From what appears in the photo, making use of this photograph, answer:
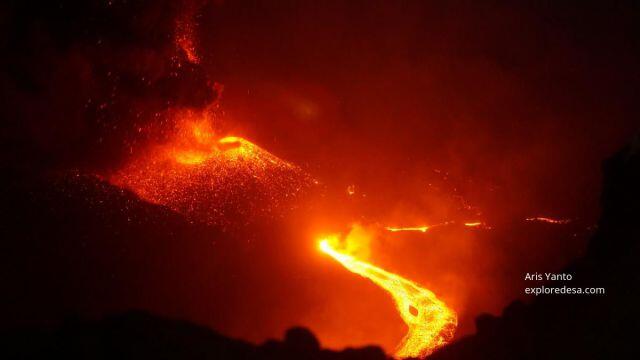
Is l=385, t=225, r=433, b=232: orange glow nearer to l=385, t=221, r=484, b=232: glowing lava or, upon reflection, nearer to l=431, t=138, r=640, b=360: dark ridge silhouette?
l=385, t=221, r=484, b=232: glowing lava

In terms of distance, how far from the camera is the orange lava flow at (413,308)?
41.4 ft

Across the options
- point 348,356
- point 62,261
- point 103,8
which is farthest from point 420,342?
point 103,8

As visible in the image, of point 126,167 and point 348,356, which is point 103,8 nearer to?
point 126,167

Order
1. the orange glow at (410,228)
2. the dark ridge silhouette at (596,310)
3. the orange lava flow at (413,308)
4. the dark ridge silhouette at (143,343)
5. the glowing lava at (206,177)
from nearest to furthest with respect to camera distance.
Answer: the dark ridge silhouette at (143,343) < the dark ridge silhouette at (596,310) < the orange lava flow at (413,308) < the glowing lava at (206,177) < the orange glow at (410,228)

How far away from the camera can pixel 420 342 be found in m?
12.6

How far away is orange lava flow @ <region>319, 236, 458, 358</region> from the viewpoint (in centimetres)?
1261

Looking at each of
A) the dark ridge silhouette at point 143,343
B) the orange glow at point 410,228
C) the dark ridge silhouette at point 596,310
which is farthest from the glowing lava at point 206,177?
the dark ridge silhouette at point 596,310

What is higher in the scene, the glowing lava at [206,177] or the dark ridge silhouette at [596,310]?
the glowing lava at [206,177]

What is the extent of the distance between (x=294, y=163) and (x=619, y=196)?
11113mm

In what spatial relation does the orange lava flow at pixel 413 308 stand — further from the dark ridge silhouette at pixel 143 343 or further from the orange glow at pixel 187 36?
the dark ridge silhouette at pixel 143 343

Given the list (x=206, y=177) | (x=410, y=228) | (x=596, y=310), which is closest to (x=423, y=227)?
(x=410, y=228)

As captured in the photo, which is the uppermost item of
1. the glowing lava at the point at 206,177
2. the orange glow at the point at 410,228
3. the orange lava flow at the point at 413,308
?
the orange glow at the point at 410,228

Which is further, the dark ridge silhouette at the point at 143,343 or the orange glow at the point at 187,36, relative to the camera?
the orange glow at the point at 187,36

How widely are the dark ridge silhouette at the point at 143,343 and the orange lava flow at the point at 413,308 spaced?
22.5ft
